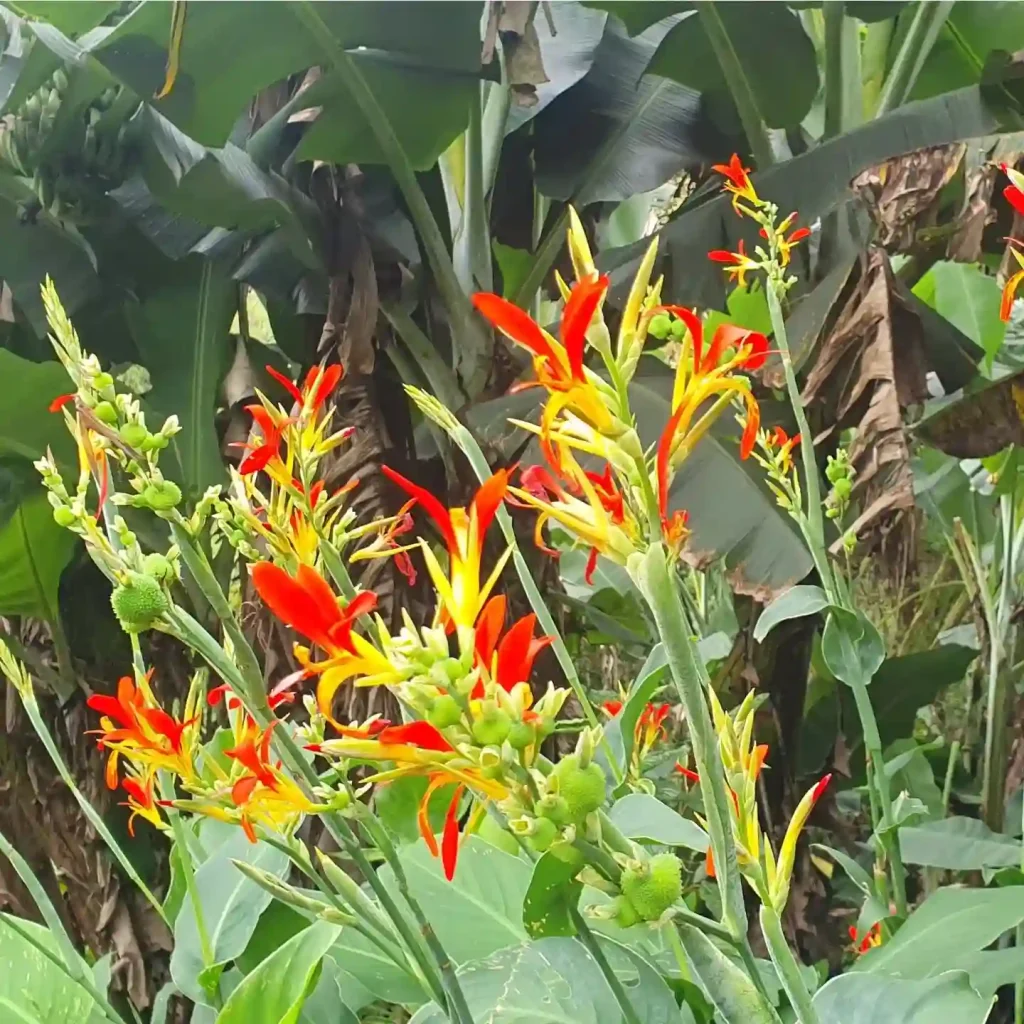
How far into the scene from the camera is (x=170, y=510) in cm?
23

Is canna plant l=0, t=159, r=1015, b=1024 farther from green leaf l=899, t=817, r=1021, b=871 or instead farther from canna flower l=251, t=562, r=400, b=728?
green leaf l=899, t=817, r=1021, b=871

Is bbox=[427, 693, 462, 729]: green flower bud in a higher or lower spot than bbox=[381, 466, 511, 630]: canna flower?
lower

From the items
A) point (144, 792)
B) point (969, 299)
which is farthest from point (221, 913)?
point (969, 299)

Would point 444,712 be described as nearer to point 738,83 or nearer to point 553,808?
point 553,808

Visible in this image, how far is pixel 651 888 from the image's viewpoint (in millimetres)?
180

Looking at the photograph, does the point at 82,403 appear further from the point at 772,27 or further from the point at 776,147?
the point at 776,147

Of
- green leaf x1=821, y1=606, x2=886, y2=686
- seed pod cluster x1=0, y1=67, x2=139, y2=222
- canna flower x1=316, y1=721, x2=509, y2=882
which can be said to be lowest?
green leaf x1=821, y1=606, x2=886, y2=686

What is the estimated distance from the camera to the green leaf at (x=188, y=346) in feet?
3.41

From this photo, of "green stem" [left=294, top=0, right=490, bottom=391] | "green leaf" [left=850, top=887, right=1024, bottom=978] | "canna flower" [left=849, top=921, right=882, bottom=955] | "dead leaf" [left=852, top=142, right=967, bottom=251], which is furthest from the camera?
"green stem" [left=294, top=0, right=490, bottom=391]

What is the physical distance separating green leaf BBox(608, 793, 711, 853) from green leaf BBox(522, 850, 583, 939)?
5 centimetres

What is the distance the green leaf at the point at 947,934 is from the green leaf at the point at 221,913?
0.29 meters

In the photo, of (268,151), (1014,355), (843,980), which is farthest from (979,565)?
(268,151)

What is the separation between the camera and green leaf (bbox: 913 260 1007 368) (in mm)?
1014

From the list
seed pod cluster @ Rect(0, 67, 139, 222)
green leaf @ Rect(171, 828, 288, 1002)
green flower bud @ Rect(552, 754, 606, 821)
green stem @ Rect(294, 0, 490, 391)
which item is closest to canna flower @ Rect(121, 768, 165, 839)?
green leaf @ Rect(171, 828, 288, 1002)
